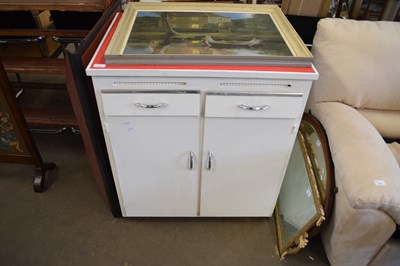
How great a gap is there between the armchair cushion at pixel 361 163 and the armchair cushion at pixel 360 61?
10cm

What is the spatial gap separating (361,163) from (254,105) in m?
0.43

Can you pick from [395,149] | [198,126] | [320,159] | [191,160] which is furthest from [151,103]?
[395,149]

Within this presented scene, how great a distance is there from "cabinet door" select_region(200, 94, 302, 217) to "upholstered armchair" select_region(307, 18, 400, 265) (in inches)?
9.6

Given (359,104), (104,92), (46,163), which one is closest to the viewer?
(104,92)

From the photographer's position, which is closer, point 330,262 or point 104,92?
point 104,92

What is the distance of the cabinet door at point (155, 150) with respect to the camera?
0.97 meters

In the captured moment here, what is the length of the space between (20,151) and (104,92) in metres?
0.82

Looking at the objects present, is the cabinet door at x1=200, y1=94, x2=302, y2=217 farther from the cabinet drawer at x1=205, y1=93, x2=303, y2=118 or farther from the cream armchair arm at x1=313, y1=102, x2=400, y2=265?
the cream armchair arm at x1=313, y1=102, x2=400, y2=265

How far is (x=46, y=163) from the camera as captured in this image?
1612 mm

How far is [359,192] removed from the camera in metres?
0.94

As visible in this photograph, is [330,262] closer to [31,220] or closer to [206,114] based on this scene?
[206,114]

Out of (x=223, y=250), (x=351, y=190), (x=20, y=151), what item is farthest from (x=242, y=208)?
(x=20, y=151)

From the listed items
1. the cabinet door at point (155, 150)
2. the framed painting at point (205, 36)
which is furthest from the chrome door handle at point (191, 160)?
the framed painting at point (205, 36)

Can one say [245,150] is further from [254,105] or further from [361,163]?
[361,163]
